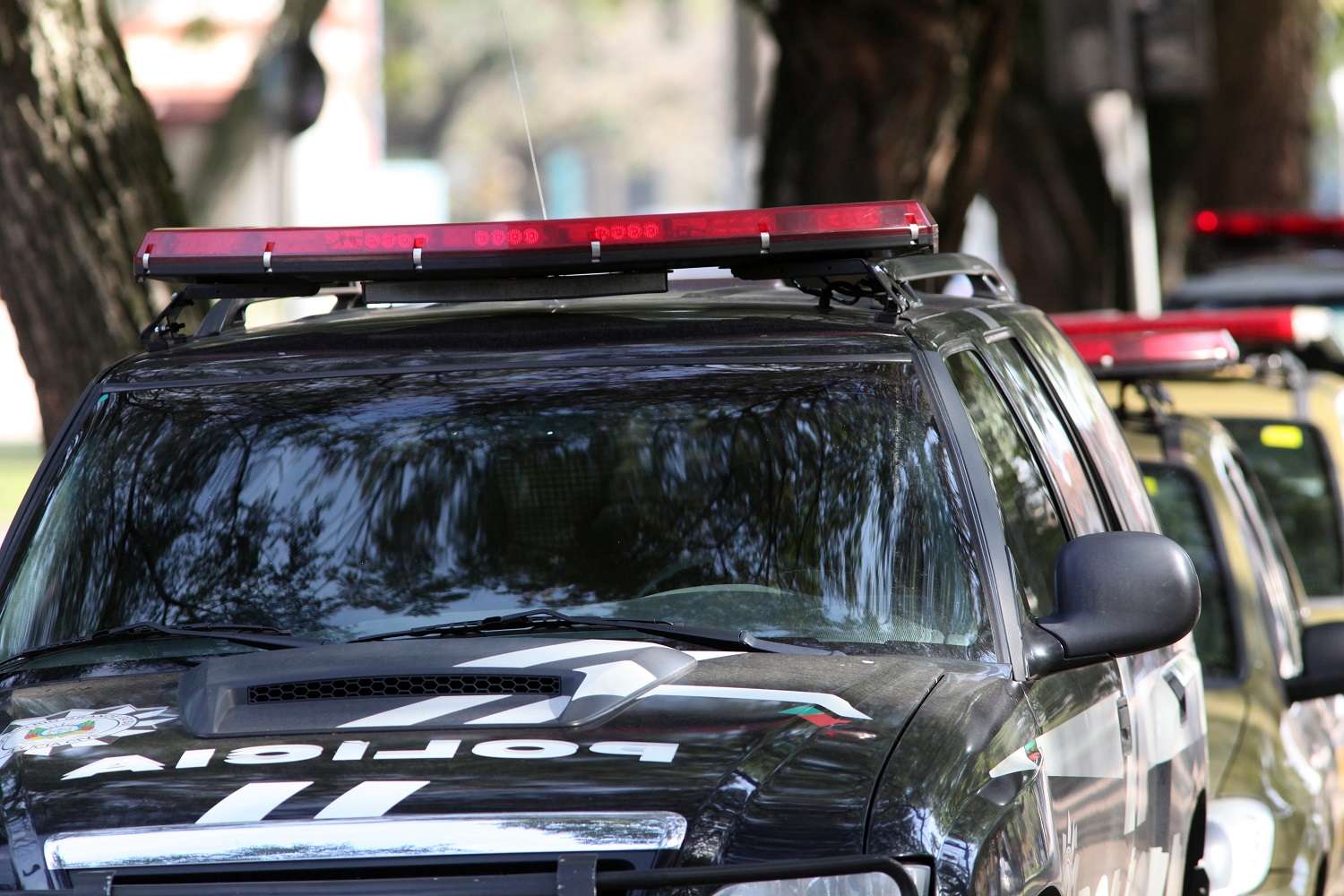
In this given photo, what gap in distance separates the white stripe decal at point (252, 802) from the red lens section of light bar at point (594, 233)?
1.26 metres

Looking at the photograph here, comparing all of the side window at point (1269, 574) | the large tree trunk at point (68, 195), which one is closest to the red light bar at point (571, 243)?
the side window at point (1269, 574)

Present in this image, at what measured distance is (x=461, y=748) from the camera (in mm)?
2893

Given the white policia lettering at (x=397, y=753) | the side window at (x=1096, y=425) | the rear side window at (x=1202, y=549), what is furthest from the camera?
the rear side window at (x=1202, y=549)

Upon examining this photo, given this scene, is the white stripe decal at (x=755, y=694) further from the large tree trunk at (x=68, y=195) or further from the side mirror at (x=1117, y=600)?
the large tree trunk at (x=68, y=195)

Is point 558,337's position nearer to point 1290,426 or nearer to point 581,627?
point 581,627

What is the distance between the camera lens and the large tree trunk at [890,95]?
8711mm

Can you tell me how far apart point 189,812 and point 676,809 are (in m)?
0.68

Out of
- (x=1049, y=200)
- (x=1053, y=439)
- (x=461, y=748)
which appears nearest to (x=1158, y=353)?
(x=1053, y=439)

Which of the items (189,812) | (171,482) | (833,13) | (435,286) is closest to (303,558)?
(171,482)

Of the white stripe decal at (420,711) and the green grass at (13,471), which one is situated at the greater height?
the white stripe decal at (420,711)

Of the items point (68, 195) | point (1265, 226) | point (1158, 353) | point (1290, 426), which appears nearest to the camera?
point (1158, 353)

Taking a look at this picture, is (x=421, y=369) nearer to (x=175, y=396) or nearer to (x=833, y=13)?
(x=175, y=396)

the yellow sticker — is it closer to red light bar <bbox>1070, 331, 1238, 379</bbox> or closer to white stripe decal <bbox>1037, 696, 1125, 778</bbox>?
red light bar <bbox>1070, 331, 1238, 379</bbox>

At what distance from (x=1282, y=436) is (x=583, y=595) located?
4555 millimetres
